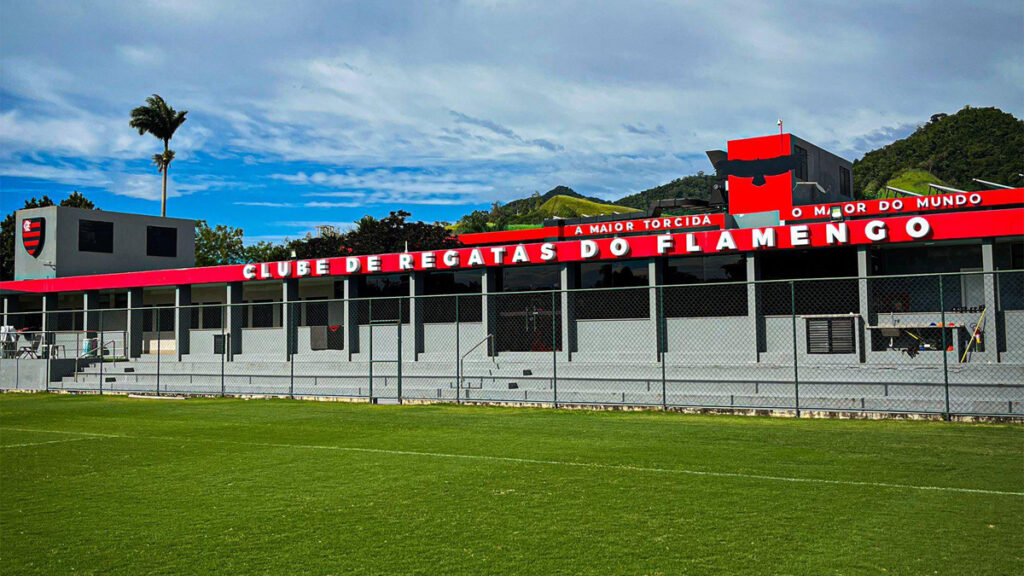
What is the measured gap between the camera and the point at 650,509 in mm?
7172

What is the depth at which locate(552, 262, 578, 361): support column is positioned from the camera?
24.2m

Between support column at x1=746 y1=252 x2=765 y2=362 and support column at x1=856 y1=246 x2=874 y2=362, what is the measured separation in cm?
249

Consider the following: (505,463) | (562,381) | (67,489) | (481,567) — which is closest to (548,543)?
(481,567)

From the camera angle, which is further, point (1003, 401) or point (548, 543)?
point (1003, 401)

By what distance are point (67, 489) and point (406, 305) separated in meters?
19.9

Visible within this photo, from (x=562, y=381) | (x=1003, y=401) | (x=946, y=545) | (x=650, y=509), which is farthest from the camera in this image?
(x=562, y=381)

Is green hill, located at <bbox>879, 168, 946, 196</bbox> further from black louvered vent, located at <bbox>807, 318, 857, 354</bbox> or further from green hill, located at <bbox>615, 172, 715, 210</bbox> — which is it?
black louvered vent, located at <bbox>807, 318, 857, 354</bbox>

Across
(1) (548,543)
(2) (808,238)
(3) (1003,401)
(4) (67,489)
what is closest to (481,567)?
(1) (548,543)

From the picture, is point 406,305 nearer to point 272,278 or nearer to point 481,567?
point 272,278

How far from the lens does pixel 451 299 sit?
90.0 ft

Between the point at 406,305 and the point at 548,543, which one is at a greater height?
the point at 406,305

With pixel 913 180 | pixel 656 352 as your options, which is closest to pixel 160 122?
pixel 656 352

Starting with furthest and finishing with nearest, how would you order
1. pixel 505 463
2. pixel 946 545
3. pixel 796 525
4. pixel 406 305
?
1. pixel 406 305
2. pixel 505 463
3. pixel 796 525
4. pixel 946 545

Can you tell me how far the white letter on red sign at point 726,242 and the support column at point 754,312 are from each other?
0.73 m
